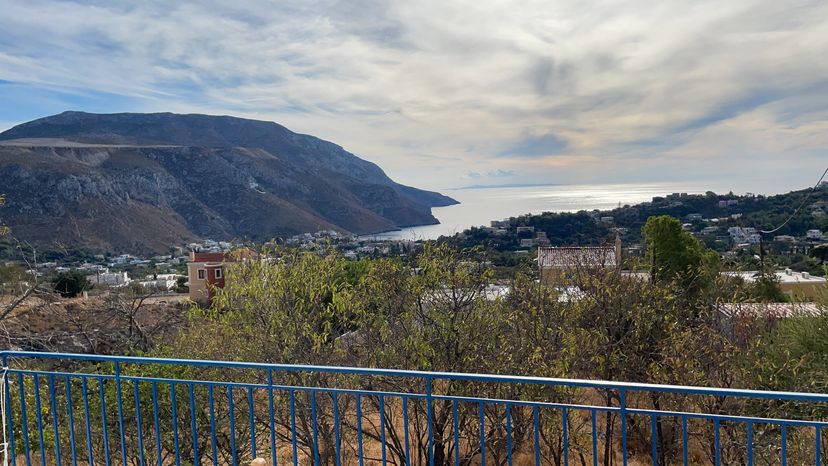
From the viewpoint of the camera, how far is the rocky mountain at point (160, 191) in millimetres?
64312

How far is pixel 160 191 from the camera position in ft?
283

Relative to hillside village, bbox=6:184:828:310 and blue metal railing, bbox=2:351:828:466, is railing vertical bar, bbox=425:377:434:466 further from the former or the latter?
hillside village, bbox=6:184:828:310

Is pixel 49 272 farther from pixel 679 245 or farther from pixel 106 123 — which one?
pixel 106 123

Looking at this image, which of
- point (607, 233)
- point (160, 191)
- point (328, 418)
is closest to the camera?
point (328, 418)

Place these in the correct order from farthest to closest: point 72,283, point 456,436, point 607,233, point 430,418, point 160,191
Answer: point 160,191 → point 72,283 → point 607,233 → point 456,436 → point 430,418

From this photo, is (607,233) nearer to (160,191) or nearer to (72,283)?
(72,283)

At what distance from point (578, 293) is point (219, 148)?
112 meters

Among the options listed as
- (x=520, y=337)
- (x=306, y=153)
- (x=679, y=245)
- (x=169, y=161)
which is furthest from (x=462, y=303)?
(x=306, y=153)

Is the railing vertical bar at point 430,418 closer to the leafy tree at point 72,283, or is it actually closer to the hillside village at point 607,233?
the hillside village at point 607,233

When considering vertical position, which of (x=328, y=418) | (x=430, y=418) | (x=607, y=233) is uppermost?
(x=607, y=233)

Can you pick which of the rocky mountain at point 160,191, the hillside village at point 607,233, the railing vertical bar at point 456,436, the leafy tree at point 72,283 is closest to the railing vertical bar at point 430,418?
the railing vertical bar at point 456,436

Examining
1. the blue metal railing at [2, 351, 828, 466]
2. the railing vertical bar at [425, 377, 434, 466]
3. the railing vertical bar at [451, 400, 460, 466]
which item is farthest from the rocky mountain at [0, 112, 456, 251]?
the railing vertical bar at [425, 377, 434, 466]

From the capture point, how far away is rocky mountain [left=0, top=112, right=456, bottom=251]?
64.3 meters

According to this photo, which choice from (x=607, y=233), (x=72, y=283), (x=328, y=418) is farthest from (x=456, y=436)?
(x=72, y=283)
